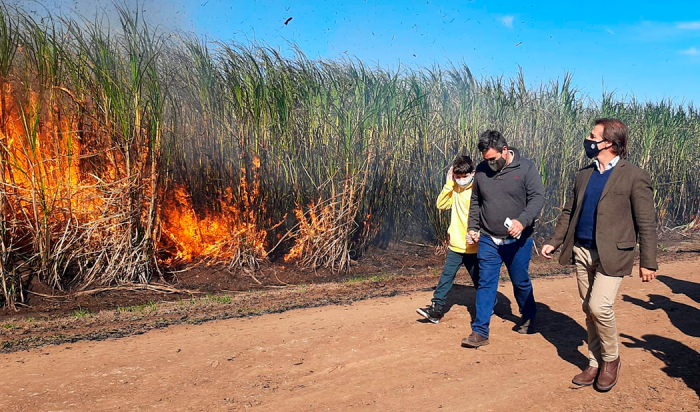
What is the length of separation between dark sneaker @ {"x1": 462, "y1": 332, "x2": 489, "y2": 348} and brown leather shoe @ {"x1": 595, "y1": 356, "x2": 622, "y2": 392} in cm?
103

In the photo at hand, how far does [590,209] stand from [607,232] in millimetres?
198

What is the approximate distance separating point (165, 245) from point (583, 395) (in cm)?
575

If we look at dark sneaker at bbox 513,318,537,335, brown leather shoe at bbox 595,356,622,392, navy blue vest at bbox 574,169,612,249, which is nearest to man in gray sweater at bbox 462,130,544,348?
dark sneaker at bbox 513,318,537,335

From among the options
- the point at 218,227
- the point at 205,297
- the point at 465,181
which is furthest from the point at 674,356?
the point at 218,227

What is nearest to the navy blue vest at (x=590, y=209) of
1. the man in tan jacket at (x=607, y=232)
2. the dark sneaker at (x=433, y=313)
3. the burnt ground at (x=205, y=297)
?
the man in tan jacket at (x=607, y=232)

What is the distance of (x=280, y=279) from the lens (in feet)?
24.9

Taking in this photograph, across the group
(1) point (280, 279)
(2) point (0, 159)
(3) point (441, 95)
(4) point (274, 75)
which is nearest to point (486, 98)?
(3) point (441, 95)

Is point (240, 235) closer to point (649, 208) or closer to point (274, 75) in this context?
point (274, 75)

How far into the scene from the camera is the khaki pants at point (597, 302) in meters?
3.65

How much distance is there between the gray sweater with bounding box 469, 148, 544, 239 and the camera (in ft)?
15.2

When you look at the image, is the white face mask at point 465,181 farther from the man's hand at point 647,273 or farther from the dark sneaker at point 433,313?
the man's hand at point 647,273

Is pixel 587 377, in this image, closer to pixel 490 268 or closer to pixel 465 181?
pixel 490 268

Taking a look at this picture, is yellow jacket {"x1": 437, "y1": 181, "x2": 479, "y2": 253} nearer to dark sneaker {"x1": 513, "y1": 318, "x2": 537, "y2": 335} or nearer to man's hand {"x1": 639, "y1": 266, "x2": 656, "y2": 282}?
dark sneaker {"x1": 513, "y1": 318, "x2": 537, "y2": 335}

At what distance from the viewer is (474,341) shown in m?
4.61
